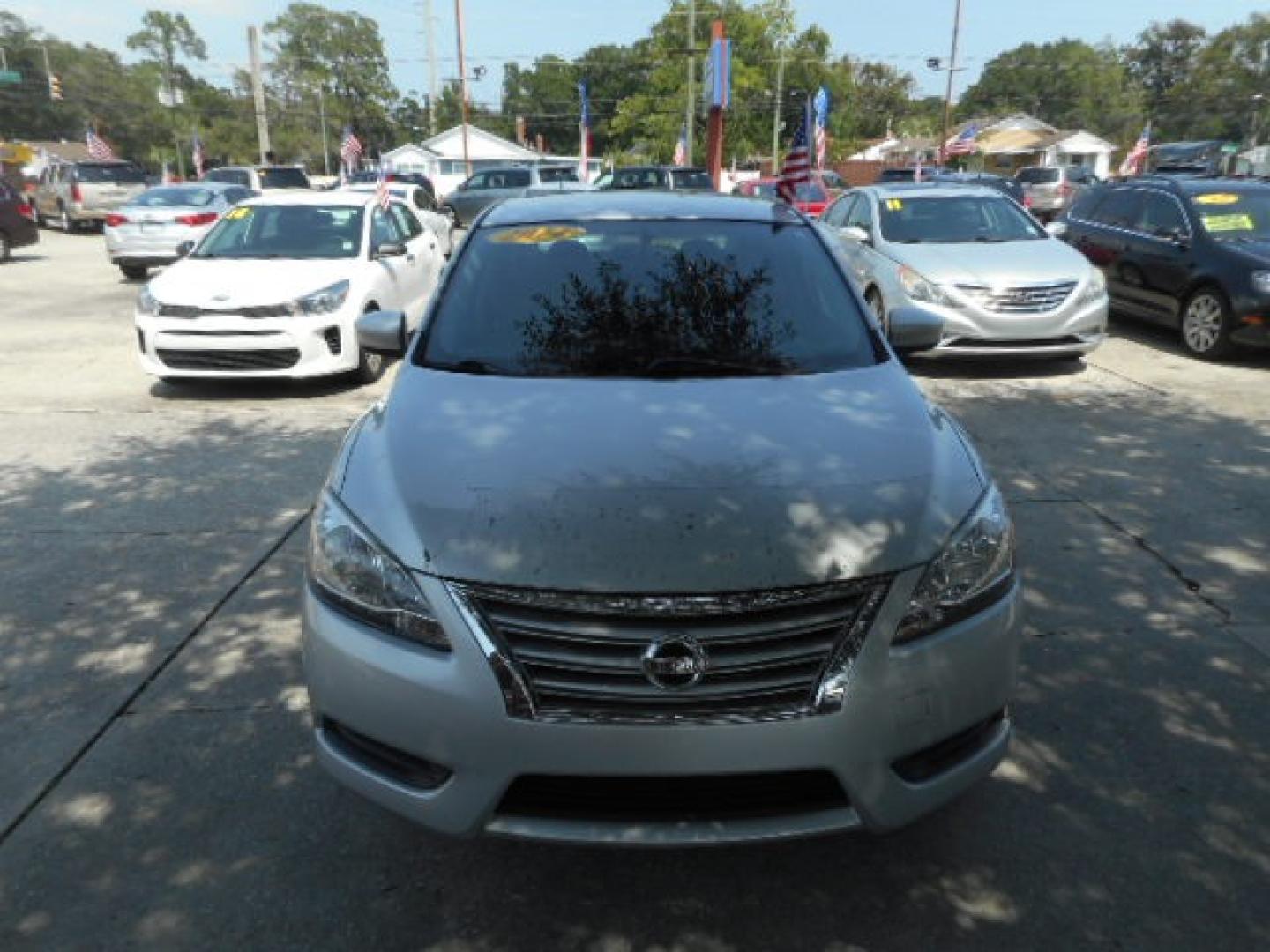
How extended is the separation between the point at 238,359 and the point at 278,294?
61 cm

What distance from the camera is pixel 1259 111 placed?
265 feet

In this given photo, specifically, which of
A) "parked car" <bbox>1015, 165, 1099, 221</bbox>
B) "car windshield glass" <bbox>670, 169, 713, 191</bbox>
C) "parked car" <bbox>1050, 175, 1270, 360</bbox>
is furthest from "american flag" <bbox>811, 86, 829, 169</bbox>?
"parked car" <bbox>1015, 165, 1099, 221</bbox>

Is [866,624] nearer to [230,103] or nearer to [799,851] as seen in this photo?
[799,851]

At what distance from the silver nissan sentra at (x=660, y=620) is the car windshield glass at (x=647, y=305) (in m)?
0.44

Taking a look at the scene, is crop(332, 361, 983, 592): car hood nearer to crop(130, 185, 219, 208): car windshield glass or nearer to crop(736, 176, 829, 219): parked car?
crop(736, 176, 829, 219): parked car

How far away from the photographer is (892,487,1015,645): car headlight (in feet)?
7.47

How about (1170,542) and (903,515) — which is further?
(1170,542)

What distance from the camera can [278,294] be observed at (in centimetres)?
775

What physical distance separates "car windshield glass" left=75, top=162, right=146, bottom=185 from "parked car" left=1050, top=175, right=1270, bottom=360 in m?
25.1

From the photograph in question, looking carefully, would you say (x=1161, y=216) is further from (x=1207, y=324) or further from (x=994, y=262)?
(x=994, y=262)

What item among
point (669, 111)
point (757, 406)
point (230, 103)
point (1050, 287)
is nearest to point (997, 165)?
point (669, 111)

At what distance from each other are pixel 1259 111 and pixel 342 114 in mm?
88549

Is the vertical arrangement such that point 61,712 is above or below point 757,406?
below

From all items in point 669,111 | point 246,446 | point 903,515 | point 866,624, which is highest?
point 669,111
